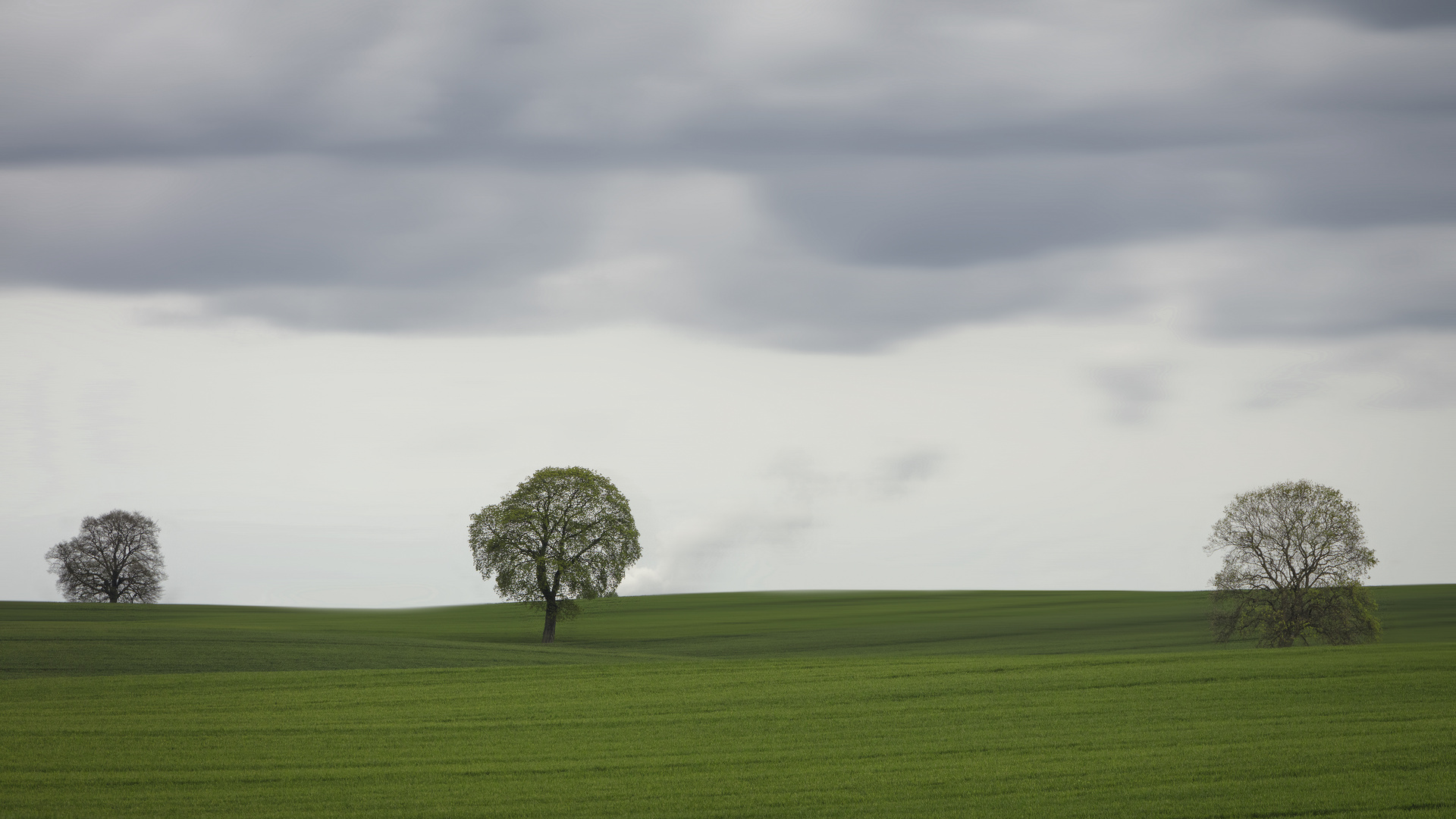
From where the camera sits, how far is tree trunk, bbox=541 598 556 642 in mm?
58125

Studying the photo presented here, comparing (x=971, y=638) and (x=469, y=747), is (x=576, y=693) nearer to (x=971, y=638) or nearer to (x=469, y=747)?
(x=469, y=747)

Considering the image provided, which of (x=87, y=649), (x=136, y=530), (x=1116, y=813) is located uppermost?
(x=136, y=530)

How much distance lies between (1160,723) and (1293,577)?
26.1 m

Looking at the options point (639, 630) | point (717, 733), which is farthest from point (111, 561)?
point (717, 733)

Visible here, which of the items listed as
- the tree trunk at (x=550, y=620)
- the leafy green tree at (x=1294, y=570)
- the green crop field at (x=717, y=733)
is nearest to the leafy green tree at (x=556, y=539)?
the tree trunk at (x=550, y=620)

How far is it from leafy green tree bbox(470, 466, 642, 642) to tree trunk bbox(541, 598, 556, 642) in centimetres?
6

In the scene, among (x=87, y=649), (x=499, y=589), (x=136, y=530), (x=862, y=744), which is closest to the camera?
(x=862, y=744)

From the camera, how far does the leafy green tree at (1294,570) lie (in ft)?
150

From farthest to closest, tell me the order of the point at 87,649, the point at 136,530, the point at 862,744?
1. the point at 136,530
2. the point at 87,649
3. the point at 862,744

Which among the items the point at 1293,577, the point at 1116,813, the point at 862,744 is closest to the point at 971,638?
the point at 1293,577

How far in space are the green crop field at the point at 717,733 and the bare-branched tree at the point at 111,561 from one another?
46912 millimetres

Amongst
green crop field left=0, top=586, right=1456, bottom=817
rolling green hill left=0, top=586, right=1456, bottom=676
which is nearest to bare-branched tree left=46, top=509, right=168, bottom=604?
rolling green hill left=0, top=586, right=1456, bottom=676

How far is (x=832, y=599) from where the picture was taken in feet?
341

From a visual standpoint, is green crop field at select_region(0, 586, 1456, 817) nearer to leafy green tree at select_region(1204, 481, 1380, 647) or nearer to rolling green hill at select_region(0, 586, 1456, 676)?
rolling green hill at select_region(0, 586, 1456, 676)
